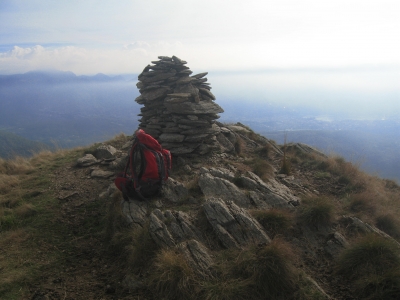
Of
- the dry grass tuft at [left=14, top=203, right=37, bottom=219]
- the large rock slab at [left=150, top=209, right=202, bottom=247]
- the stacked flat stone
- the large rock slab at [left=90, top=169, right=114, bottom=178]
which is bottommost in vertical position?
the dry grass tuft at [left=14, top=203, right=37, bottom=219]

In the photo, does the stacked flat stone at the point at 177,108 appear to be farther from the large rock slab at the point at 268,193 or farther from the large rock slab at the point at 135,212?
the large rock slab at the point at 135,212

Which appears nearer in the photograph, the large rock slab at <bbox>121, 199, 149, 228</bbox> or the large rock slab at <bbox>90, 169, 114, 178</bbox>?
the large rock slab at <bbox>121, 199, 149, 228</bbox>

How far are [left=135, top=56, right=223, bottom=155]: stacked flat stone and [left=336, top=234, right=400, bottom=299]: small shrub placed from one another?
267 inches

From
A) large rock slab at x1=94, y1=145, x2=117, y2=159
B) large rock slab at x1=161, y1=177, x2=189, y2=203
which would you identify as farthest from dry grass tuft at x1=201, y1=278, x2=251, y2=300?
large rock slab at x1=94, y1=145, x2=117, y2=159

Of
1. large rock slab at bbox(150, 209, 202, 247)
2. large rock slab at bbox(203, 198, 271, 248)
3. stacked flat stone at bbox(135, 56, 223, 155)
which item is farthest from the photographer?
stacked flat stone at bbox(135, 56, 223, 155)

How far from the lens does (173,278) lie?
4.98 meters

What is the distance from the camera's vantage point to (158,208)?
7562 millimetres

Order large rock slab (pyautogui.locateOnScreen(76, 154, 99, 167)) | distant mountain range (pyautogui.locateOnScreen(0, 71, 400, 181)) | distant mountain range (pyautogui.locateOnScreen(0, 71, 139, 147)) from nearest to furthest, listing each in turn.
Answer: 1. large rock slab (pyautogui.locateOnScreen(76, 154, 99, 167))
2. distant mountain range (pyautogui.locateOnScreen(0, 71, 400, 181))
3. distant mountain range (pyautogui.locateOnScreen(0, 71, 139, 147))

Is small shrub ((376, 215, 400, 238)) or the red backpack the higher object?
the red backpack

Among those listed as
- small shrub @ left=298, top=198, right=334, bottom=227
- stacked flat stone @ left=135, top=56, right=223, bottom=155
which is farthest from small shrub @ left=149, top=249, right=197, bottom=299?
stacked flat stone @ left=135, top=56, right=223, bottom=155

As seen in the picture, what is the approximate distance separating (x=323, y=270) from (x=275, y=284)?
4.59 ft

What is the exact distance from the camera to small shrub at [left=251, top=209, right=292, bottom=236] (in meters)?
6.44

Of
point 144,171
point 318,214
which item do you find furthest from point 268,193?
point 144,171

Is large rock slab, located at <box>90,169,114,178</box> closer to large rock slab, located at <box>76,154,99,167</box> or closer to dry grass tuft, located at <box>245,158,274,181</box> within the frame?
large rock slab, located at <box>76,154,99,167</box>
